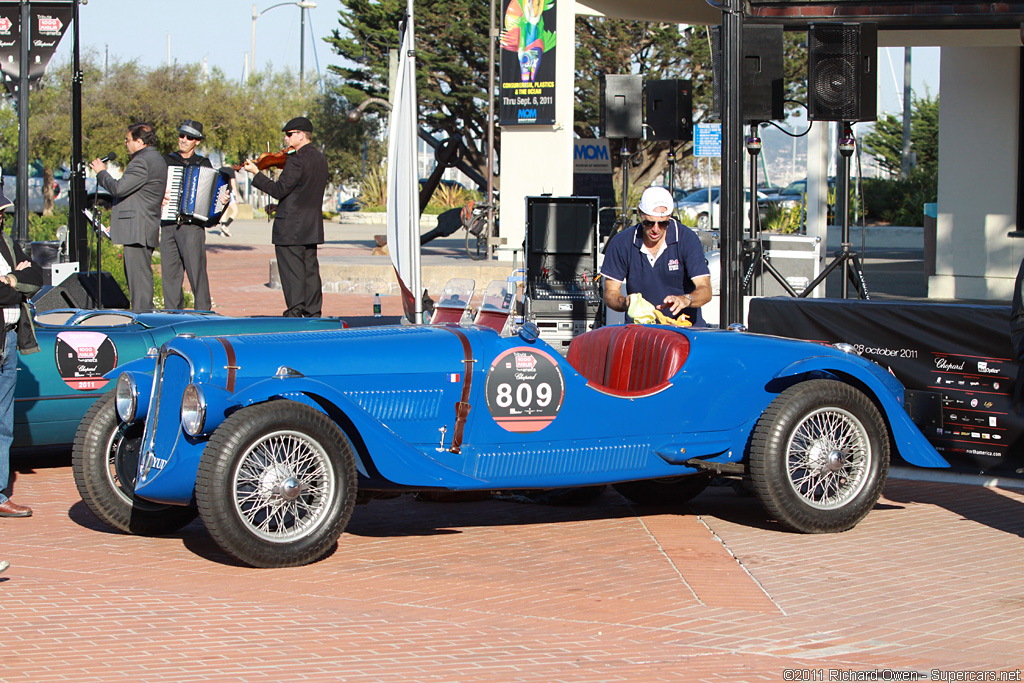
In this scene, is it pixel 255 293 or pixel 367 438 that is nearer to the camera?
pixel 367 438

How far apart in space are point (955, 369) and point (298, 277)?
558 cm

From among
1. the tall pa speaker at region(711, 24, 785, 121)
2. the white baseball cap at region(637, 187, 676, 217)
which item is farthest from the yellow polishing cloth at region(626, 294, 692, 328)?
the tall pa speaker at region(711, 24, 785, 121)

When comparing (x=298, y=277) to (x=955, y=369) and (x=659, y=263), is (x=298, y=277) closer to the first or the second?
(x=659, y=263)

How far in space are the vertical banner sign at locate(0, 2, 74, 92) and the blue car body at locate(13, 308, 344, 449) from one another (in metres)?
6.81

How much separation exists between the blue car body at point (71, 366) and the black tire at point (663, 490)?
7.29ft

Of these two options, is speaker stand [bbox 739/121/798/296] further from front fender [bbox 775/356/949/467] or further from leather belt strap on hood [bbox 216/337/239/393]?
leather belt strap on hood [bbox 216/337/239/393]

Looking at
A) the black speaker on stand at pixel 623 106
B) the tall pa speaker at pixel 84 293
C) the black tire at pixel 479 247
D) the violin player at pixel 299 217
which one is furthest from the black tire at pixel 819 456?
the black tire at pixel 479 247

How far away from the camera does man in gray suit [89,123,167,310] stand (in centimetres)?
1077

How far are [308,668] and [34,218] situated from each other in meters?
18.0

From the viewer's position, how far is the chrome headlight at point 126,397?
5898mm

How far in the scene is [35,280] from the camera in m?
6.55

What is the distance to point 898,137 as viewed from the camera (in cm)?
5031

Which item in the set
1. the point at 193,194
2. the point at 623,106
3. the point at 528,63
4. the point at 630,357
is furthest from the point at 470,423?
the point at 528,63

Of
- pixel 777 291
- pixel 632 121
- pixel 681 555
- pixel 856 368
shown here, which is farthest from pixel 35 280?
pixel 632 121
